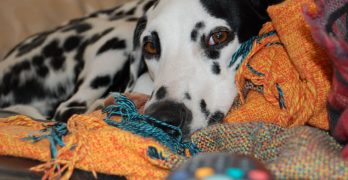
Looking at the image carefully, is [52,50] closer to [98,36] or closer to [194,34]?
[98,36]

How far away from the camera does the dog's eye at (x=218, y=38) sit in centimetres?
190

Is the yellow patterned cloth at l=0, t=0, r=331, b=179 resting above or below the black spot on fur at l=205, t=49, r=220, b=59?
below

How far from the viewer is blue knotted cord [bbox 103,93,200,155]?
1.35m

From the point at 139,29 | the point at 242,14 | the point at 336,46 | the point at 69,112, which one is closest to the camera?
the point at 336,46

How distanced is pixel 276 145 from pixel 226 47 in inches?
28.6

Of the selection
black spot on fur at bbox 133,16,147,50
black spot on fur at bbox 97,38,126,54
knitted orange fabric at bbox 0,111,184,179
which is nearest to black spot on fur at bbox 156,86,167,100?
knitted orange fabric at bbox 0,111,184,179

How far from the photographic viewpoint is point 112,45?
8.79ft

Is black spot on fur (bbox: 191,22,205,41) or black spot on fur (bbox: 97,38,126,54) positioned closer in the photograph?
black spot on fur (bbox: 191,22,205,41)

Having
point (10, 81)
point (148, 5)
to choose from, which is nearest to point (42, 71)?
point (10, 81)

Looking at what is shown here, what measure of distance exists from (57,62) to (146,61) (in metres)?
0.87

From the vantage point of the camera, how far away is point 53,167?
47.0 inches

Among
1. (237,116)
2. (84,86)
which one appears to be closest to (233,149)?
(237,116)

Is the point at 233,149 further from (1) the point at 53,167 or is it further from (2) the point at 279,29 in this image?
(2) the point at 279,29

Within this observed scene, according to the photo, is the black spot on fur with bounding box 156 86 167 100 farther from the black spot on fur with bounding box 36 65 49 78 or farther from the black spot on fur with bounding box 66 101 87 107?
the black spot on fur with bounding box 36 65 49 78
